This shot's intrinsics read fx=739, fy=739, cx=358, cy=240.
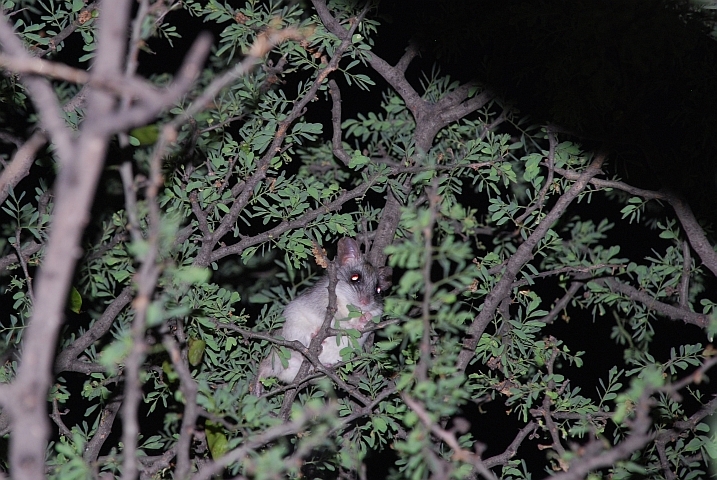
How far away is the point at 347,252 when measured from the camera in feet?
16.3

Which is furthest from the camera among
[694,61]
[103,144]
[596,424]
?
[694,61]

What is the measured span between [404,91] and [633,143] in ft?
4.47

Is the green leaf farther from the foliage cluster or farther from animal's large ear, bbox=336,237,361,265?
animal's large ear, bbox=336,237,361,265

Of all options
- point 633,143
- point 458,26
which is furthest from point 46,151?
point 633,143

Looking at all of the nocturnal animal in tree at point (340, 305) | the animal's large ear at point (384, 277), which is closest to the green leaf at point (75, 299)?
the nocturnal animal in tree at point (340, 305)

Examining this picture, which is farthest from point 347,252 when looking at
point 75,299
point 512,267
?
point 75,299

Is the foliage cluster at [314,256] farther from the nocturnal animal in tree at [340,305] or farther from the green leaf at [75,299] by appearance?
the nocturnal animal in tree at [340,305]

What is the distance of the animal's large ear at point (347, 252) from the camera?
16.0 feet

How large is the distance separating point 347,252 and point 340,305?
0.36 meters

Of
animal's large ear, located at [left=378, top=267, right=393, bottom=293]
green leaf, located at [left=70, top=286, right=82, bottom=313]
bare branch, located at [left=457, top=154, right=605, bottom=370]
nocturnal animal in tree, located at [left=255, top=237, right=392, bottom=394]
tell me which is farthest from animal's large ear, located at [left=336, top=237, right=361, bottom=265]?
green leaf, located at [left=70, top=286, right=82, bottom=313]

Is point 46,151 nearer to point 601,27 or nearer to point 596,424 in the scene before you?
point 601,27

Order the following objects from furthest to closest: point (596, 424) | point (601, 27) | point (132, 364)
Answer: point (596, 424) → point (601, 27) → point (132, 364)

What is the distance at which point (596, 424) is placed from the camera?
144 inches

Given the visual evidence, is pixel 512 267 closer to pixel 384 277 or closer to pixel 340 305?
pixel 384 277
